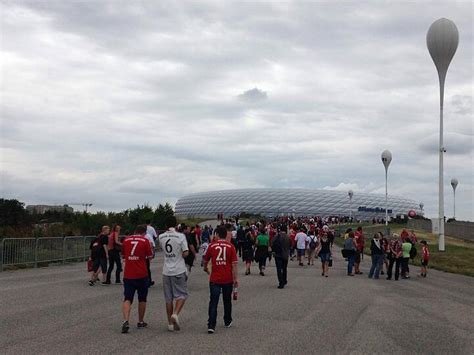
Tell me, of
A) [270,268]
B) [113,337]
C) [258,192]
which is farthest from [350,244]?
[258,192]

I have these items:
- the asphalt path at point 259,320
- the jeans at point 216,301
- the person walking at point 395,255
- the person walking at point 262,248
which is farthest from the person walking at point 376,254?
Result: the jeans at point 216,301

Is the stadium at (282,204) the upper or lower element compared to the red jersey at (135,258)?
upper

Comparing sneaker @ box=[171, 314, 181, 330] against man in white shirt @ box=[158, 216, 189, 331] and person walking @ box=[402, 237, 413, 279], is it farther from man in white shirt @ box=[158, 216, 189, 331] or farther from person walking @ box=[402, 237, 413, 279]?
person walking @ box=[402, 237, 413, 279]

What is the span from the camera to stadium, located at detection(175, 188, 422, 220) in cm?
16762

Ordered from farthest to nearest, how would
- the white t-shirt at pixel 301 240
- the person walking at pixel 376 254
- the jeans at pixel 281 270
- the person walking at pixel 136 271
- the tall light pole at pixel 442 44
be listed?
the tall light pole at pixel 442 44, the white t-shirt at pixel 301 240, the person walking at pixel 376 254, the jeans at pixel 281 270, the person walking at pixel 136 271

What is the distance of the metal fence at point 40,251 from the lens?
21.5 metres

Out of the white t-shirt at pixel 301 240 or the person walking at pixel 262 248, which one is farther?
the white t-shirt at pixel 301 240

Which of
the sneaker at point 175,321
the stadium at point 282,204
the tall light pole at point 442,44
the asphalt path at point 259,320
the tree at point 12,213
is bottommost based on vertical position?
the asphalt path at point 259,320

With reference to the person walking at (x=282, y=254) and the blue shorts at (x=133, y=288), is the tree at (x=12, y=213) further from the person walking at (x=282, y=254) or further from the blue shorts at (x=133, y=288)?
the blue shorts at (x=133, y=288)

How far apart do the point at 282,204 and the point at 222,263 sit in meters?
162

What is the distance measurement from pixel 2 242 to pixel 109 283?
5.63m

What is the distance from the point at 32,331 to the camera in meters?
9.52

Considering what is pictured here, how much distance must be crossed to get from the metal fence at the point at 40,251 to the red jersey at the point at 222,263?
13068 millimetres

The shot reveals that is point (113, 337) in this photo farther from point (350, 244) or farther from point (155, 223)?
point (155, 223)
